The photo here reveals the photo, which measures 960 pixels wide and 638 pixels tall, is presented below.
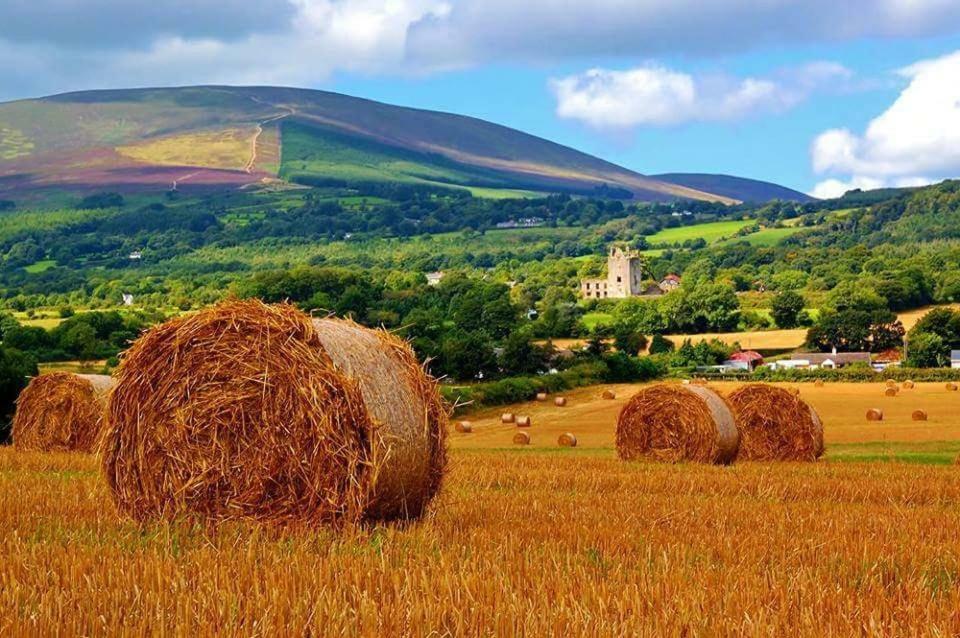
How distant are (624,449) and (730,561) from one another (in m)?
16.0

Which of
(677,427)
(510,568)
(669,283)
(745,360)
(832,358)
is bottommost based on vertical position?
(745,360)

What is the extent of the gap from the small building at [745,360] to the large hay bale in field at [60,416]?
236 ft

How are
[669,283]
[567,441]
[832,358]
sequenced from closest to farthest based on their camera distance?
1. [567,441]
2. [832,358]
3. [669,283]

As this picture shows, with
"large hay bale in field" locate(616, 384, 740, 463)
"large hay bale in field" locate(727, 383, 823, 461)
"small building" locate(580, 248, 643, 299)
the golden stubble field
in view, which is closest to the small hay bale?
"large hay bale in field" locate(727, 383, 823, 461)

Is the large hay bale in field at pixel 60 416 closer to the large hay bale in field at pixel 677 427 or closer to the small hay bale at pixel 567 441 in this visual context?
the large hay bale in field at pixel 677 427

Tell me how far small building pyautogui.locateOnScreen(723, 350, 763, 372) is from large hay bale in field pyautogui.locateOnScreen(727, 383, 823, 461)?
65.4 m

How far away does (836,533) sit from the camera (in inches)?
450

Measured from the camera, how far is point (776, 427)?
2725cm

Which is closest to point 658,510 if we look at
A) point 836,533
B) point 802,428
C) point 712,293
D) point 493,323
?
point 836,533

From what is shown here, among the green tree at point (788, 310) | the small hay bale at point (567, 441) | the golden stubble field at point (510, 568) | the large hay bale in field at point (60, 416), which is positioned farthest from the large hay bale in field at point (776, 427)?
the green tree at point (788, 310)

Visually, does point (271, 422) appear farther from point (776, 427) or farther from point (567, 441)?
point (567, 441)

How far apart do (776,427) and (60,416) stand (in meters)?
14.5

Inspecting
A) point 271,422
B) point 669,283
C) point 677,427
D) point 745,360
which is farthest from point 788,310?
point 271,422

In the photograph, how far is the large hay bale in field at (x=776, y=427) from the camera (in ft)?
88.3
